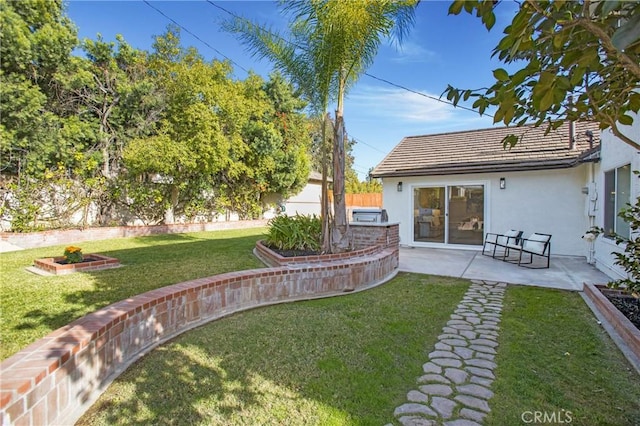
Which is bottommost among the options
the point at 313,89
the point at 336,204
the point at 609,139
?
the point at 336,204

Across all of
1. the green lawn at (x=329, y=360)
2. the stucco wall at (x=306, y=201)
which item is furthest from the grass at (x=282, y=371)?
the stucco wall at (x=306, y=201)

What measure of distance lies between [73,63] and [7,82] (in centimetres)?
237

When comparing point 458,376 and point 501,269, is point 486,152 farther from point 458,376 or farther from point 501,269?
point 458,376

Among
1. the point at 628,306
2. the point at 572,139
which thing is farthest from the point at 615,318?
the point at 572,139

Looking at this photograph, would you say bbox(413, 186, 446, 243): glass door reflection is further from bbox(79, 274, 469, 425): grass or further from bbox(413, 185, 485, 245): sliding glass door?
bbox(79, 274, 469, 425): grass

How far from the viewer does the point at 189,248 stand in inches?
393

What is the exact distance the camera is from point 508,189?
10.8 meters

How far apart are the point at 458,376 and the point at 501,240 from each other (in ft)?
28.4

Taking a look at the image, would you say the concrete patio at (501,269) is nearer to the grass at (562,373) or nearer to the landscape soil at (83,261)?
the grass at (562,373)

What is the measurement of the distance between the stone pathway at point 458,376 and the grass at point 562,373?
105 millimetres

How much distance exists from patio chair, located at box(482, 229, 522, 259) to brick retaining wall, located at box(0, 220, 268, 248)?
12.2 m

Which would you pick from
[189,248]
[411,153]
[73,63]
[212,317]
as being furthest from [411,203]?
[73,63]

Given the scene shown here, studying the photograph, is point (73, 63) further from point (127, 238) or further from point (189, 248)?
point (189, 248)

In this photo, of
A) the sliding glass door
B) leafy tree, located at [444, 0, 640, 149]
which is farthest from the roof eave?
leafy tree, located at [444, 0, 640, 149]
